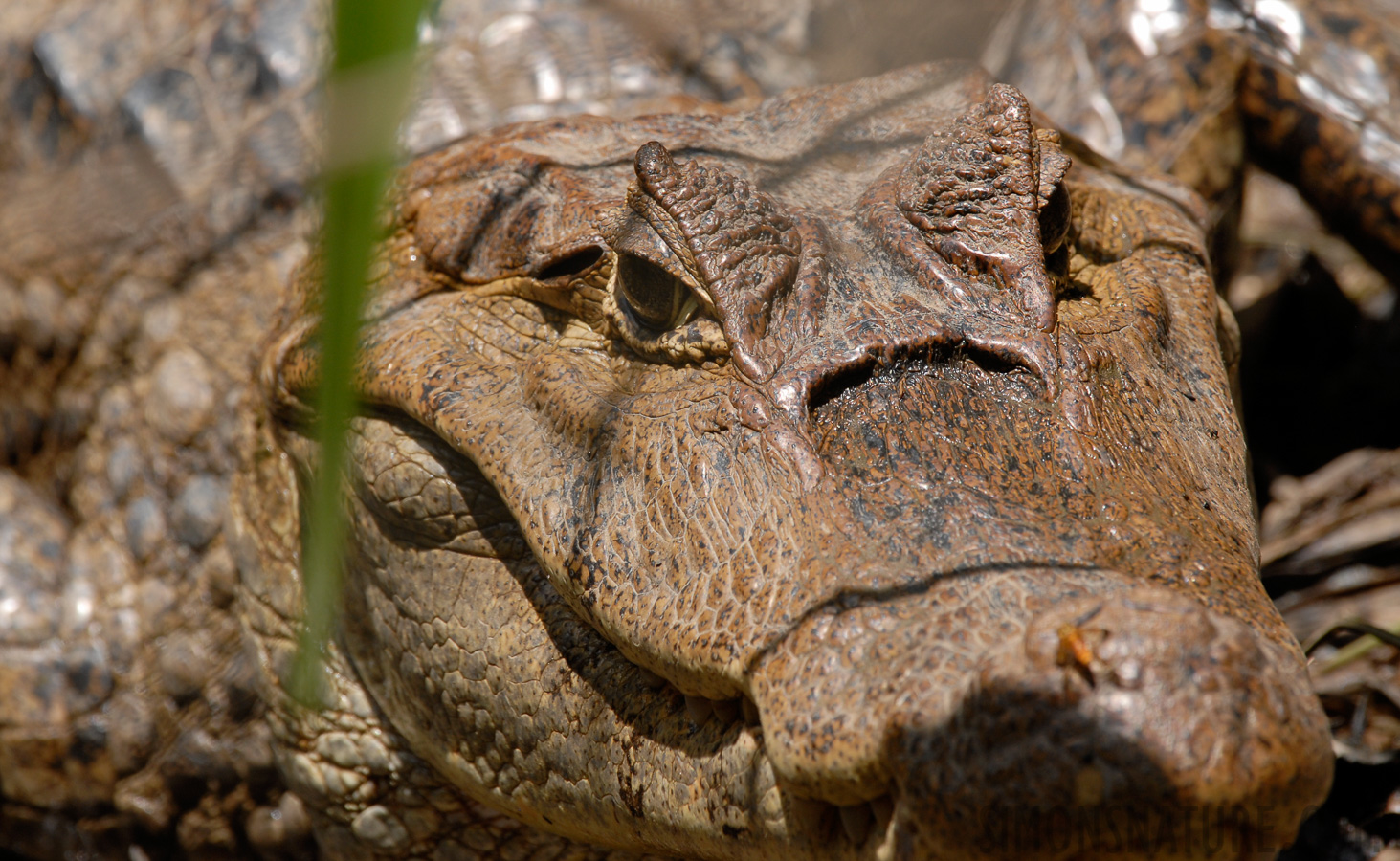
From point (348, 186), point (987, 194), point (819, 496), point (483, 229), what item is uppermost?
point (348, 186)

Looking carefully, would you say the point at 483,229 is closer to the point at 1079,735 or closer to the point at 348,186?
the point at 1079,735

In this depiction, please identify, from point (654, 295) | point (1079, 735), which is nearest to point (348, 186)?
point (1079, 735)

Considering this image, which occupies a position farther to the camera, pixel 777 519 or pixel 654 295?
pixel 654 295

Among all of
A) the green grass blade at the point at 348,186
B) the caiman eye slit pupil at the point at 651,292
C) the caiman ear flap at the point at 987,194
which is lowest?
the caiman eye slit pupil at the point at 651,292

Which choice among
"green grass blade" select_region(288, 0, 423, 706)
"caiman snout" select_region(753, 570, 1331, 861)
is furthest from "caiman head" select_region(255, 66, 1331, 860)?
"green grass blade" select_region(288, 0, 423, 706)

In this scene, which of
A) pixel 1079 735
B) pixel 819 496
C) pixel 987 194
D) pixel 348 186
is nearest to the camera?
pixel 348 186

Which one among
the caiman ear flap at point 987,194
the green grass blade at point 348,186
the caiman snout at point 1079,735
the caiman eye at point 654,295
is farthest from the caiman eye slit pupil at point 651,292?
the green grass blade at point 348,186

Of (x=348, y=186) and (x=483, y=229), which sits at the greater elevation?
(x=348, y=186)

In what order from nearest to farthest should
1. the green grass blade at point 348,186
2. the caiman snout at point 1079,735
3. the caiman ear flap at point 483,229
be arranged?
the green grass blade at point 348,186
the caiman snout at point 1079,735
the caiman ear flap at point 483,229

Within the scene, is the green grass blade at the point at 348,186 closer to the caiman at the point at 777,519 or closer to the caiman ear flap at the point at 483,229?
the caiman at the point at 777,519
